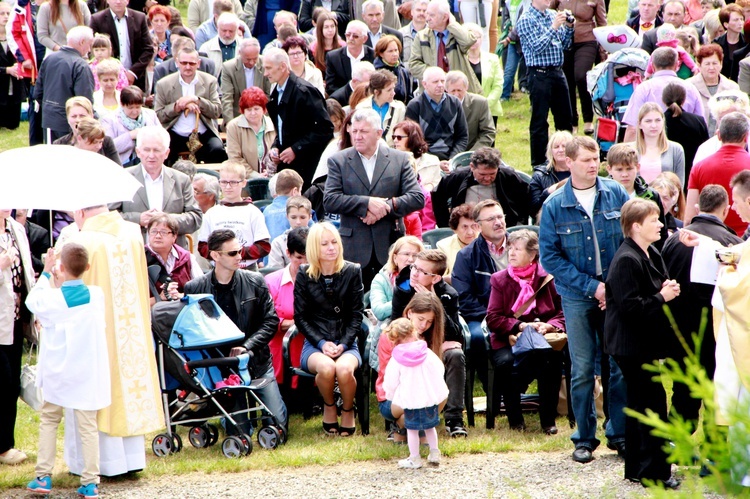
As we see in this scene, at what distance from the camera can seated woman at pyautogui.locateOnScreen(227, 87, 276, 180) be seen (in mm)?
11852

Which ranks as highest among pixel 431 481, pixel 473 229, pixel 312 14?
pixel 312 14

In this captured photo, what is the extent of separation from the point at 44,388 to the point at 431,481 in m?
2.48

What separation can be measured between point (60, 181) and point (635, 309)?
144 inches

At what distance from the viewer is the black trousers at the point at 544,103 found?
13.5 m

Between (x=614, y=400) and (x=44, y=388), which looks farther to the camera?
(x=614, y=400)

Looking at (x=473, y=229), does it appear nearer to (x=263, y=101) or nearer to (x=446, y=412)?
(x=446, y=412)

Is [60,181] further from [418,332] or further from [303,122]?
[303,122]

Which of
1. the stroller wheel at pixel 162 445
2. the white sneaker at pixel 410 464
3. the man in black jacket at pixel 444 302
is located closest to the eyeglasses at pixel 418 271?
the man in black jacket at pixel 444 302

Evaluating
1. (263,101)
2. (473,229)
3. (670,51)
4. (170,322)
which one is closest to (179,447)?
(170,322)

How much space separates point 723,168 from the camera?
9102 mm

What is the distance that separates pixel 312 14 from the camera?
16672mm

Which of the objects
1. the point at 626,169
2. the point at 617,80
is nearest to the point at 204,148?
the point at 617,80

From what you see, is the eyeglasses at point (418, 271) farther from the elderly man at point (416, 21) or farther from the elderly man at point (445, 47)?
the elderly man at point (416, 21)

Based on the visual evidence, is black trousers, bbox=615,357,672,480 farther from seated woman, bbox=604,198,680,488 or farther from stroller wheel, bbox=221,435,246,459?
stroller wheel, bbox=221,435,246,459
